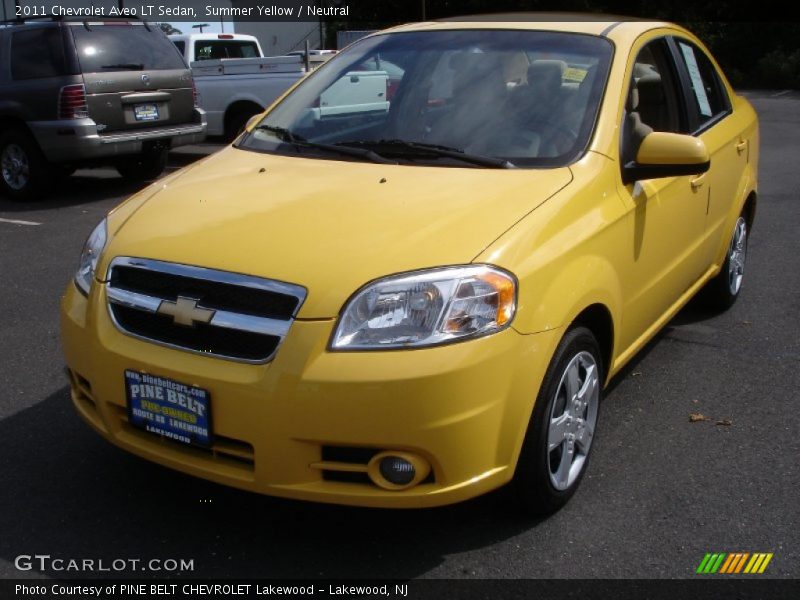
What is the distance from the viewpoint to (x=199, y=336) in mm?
2912

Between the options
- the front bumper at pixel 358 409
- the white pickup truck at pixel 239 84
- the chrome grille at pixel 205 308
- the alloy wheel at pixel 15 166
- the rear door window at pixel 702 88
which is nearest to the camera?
the front bumper at pixel 358 409

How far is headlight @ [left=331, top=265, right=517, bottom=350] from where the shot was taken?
2752 millimetres

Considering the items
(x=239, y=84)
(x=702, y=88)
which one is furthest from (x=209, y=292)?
(x=239, y=84)

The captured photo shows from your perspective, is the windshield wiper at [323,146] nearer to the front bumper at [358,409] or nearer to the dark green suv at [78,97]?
the front bumper at [358,409]

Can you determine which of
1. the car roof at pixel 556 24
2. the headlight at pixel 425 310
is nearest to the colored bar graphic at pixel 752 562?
the headlight at pixel 425 310

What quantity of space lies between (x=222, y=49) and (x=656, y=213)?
13141mm

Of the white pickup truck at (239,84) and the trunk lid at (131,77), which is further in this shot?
the white pickup truck at (239,84)

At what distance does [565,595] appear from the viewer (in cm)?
287

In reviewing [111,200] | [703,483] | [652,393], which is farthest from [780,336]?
[111,200]

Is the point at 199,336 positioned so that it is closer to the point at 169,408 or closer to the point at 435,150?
the point at 169,408

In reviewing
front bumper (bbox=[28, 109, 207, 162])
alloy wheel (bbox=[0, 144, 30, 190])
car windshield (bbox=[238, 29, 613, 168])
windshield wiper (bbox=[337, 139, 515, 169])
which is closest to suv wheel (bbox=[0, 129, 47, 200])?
alloy wheel (bbox=[0, 144, 30, 190])

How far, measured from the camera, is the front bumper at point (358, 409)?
2.68 metres

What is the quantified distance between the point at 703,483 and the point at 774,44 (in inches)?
1304

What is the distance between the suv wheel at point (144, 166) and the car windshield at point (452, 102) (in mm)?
6841
